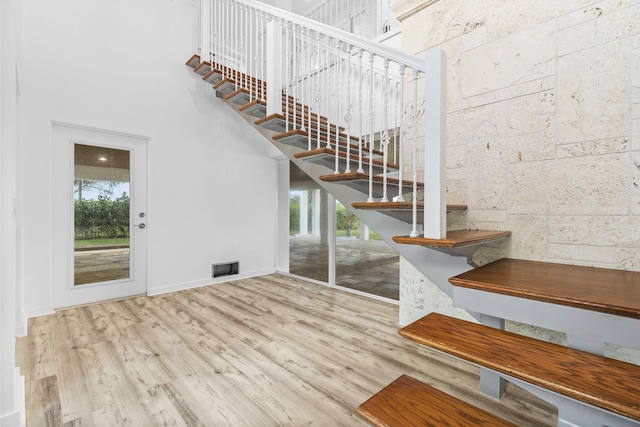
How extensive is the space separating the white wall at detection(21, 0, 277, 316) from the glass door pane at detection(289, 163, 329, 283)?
34 cm

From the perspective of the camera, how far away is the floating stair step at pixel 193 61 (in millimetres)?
3744

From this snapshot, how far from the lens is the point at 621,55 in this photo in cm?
161

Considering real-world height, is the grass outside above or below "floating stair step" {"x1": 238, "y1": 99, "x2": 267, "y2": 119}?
below

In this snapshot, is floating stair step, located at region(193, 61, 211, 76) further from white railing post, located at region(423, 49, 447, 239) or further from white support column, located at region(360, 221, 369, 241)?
white railing post, located at region(423, 49, 447, 239)

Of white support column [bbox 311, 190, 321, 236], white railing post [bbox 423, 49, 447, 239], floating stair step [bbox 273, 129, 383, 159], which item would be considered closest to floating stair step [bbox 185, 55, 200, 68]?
floating stair step [bbox 273, 129, 383, 159]

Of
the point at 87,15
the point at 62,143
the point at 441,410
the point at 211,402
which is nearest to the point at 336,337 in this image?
the point at 211,402

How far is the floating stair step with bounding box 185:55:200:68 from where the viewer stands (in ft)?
12.3

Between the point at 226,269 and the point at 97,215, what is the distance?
5.57 feet

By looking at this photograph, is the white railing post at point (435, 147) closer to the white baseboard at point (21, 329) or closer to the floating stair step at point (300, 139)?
the floating stair step at point (300, 139)

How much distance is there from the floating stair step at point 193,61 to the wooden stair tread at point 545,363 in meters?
4.05

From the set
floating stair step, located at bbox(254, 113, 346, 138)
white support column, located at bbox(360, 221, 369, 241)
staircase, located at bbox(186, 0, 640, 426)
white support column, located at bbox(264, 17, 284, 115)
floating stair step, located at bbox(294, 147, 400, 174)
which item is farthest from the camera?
white support column, located at bbox(360, 221, 369, 241)

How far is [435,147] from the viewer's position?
146 centimetres

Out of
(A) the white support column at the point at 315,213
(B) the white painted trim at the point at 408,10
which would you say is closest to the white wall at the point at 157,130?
(A) the white support column at the point at 315,213

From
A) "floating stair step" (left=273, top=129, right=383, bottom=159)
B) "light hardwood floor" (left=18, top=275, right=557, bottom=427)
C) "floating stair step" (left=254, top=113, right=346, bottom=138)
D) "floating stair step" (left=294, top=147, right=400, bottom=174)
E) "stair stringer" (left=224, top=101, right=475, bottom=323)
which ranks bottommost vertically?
"light hardwood floor" (left=18, top=275, right=557, bottom=427)
